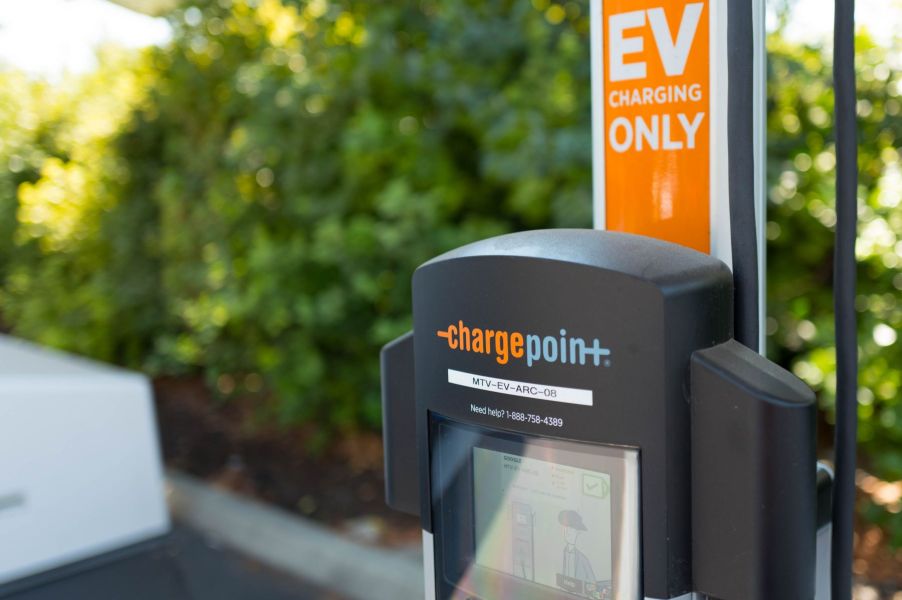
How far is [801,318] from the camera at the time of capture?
408cm

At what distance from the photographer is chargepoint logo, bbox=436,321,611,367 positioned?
3.70ft

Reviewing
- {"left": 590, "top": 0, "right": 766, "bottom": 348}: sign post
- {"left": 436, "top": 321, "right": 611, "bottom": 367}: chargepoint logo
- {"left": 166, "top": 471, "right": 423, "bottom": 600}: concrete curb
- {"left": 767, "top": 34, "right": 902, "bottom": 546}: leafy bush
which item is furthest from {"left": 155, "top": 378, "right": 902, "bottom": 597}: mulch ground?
{"left": 436, "top": 321, "right": 611, "bottom": 367}: chargepoint logo

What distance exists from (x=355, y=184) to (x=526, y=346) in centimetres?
376

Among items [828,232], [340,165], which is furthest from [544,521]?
[340,165]

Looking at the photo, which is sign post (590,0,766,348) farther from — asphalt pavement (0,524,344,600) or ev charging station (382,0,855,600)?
asphalt pavement (0,524,344,600)

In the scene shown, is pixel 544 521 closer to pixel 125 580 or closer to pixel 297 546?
pixel 125 580

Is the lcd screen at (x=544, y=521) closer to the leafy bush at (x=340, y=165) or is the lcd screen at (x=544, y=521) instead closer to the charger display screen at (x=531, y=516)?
the charger display screen at (x=531, y=516)

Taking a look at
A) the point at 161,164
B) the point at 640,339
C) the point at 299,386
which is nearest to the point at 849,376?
the point at 640,339

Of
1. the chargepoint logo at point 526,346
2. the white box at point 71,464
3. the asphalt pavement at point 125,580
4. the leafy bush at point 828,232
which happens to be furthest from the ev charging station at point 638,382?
the leafy bush at point 828,232

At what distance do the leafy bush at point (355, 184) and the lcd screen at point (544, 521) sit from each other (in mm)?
2529

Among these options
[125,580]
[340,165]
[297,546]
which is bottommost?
[297,546]

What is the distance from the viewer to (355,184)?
4.84 metres

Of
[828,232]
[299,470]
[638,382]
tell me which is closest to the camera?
[638,382]

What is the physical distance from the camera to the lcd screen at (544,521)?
1205 millimetres
